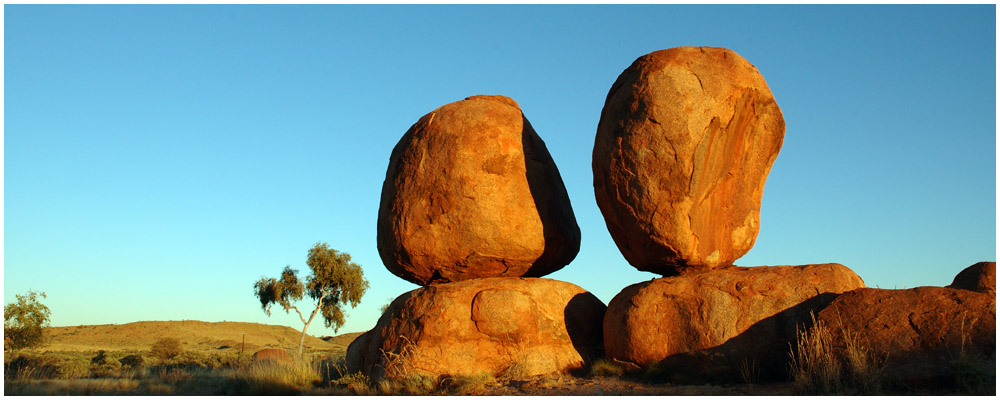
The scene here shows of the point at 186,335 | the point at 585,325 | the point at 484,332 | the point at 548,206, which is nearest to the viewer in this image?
the point at 484,332

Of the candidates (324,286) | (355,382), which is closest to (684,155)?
(355,382)

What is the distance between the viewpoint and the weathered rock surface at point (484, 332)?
32.0 ft

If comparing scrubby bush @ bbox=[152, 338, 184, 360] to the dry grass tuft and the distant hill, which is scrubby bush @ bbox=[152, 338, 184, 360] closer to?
the distant hill

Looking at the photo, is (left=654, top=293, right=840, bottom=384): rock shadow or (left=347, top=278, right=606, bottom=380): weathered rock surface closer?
(left=654, top=293, right=840, bottom=384): rock shadow

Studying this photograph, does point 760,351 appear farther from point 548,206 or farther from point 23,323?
point 23,323

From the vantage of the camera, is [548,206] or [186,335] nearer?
[548,206]

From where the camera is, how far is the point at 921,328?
7.87 metres

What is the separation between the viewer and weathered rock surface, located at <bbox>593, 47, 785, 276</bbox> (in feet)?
30.9

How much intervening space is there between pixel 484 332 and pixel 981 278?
5.89 m

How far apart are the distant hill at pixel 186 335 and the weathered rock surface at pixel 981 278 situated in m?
32.4

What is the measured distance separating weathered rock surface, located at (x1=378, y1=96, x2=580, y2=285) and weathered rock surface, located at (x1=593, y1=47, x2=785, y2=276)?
118 centimetres

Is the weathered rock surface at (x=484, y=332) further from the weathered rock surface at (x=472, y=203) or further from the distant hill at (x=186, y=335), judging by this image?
the distant hill at (x=186, y=335)

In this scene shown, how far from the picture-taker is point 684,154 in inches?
369

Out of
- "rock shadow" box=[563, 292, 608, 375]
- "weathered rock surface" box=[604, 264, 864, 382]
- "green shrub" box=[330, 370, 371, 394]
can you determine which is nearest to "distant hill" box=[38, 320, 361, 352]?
"green shrub" box=[330, 370, 371, 394]
